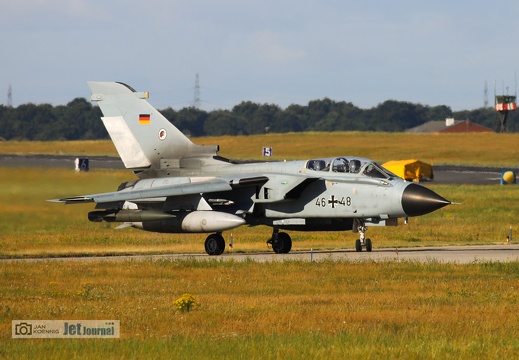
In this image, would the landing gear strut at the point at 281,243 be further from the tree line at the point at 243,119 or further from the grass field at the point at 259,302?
the tree line at the point at 243,119

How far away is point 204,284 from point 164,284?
2.70ft

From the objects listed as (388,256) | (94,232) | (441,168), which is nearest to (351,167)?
(388,256)

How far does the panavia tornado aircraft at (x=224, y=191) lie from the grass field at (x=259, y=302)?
303cm

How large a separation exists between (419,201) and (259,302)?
988cm

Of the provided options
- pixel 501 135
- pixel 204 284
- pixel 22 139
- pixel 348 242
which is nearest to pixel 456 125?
pixel 501 135

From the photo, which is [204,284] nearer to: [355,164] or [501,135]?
[355,164]

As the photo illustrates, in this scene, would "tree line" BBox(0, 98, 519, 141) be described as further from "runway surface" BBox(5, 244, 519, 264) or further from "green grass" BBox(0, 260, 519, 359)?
"green grass" BBox(0, 260, 519, 359)

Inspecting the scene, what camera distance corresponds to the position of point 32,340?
13773mm

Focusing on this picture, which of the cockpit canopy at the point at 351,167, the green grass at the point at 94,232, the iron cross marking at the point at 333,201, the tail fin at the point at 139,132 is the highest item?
the tail fin at the point at 139,132

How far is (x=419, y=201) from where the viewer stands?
2680 centimetres

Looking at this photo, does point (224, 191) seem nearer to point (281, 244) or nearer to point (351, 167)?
point (281, 244)

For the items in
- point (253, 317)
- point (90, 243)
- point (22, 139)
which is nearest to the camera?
point (253, 317)

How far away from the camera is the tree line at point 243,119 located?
159 meters

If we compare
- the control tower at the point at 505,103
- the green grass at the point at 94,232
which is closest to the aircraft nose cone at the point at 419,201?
the green grass at the point at 94,232
